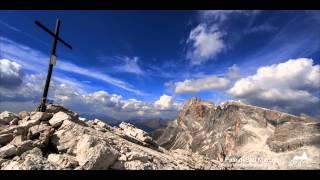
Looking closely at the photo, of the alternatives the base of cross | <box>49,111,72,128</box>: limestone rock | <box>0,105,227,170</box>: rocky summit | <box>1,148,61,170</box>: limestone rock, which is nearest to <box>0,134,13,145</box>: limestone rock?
<box>0,105,227,170</box>: rocky summit

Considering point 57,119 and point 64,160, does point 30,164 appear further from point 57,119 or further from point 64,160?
point 57,119

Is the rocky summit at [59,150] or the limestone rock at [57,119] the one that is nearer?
the rocky summit at [59,150]

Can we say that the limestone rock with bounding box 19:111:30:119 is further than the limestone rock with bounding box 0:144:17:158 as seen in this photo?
Yes

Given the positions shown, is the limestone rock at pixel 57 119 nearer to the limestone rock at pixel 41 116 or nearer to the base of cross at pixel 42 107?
the limestone rock at pixel 41 116

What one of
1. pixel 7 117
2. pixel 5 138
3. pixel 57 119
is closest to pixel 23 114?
pixel 7 117

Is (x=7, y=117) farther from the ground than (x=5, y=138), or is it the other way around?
(x=7, y=117)

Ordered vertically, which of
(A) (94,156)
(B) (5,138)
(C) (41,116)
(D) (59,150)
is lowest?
(A) (94,156)

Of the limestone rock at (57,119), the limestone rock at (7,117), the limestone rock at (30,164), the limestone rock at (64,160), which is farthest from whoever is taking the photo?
the limestone rock at (7,117)

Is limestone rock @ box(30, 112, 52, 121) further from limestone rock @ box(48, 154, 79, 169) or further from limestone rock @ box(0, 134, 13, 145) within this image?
limestone rock @ box(48, 154, 79, 169)

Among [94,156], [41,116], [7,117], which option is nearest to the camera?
[94,156]

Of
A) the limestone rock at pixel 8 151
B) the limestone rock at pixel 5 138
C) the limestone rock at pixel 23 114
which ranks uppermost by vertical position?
the limestone rock at pixel 23 114

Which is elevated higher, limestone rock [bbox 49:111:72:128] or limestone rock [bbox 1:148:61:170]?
limestone rock [bbox 49:111:72:128]

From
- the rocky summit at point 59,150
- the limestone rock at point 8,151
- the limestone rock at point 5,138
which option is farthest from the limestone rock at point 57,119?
the limestone rock at point 8,151
